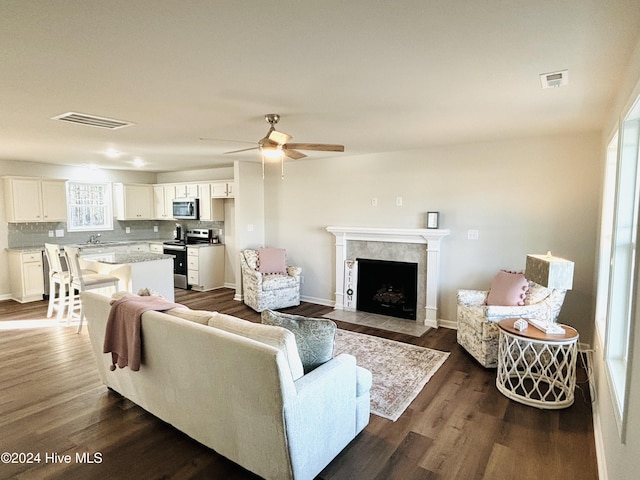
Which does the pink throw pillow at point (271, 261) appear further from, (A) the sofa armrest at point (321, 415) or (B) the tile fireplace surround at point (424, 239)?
(A) the sofa armrest at point (321, 415)

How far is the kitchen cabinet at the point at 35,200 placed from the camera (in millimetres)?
5902

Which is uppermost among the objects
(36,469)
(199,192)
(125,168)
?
(125,168)

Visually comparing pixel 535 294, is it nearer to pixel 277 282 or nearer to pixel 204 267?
pixel 277 282

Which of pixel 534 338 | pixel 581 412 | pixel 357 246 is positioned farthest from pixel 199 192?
pixel 581 412

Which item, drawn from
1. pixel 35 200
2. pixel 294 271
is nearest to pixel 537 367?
pixel 294 271

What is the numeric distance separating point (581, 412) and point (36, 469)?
3.84 m

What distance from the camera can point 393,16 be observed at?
1.51 meters

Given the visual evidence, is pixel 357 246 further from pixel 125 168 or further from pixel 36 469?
→ pixel 125 168

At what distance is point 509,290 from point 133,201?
7299 millimetres

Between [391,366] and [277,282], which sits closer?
[391,366]

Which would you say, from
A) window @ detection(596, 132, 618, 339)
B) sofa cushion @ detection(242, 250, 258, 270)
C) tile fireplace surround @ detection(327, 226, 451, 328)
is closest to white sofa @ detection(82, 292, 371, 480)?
window @ detection(596, 132, 618, 339)

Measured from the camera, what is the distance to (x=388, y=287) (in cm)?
542

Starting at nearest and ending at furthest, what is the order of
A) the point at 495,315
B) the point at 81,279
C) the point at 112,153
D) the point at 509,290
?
the point at 495,315 → the point at 509,290 → the point at 81,279 → the point at 112,153

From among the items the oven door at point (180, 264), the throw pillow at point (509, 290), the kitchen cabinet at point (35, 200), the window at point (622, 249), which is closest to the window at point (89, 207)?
the kitchen cabinet at point (35, 200)
